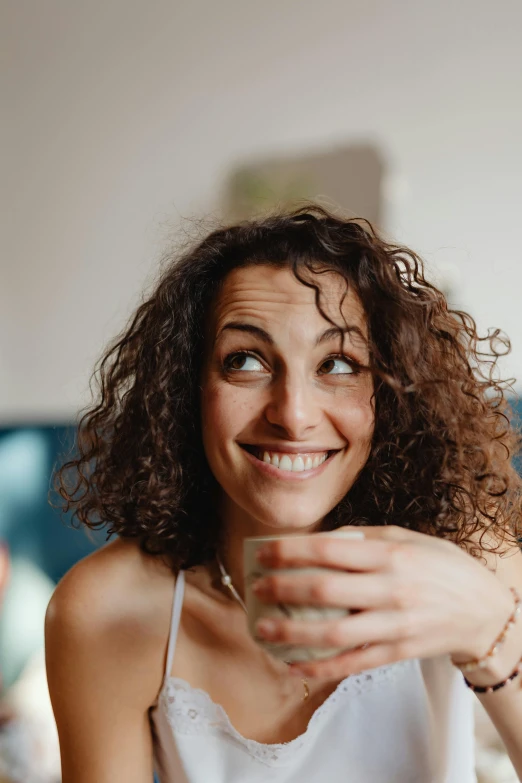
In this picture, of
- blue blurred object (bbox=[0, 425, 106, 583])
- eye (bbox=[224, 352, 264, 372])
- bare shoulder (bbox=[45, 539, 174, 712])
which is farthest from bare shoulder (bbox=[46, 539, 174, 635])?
blue blurred object (bbox=[0, 425, 106, 583])

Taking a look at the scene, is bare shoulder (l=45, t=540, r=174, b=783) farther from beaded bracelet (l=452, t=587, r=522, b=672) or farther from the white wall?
the white wall

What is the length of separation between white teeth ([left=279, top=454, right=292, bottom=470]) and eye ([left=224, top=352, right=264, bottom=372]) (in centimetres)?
12

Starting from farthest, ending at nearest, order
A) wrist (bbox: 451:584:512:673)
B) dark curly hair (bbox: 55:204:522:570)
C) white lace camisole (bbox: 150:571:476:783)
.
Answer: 1. white lace camisole (bbox: 150:571:476:783)
2. dark curly hair (bbox: 55:204:522:570)
3. wrist (bbox: 451:584:512:673)

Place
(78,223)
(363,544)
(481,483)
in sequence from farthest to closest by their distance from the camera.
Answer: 1. (78,223)
2. (481,483)
3. (363,544)

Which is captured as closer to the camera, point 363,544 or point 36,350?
point 363,544

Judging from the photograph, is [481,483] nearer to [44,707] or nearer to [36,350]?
[44,707]

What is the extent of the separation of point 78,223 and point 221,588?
68.0 inches

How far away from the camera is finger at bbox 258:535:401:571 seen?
0.55 metres

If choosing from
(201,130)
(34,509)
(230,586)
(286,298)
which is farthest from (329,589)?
(201,130)

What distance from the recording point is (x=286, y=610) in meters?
0.57

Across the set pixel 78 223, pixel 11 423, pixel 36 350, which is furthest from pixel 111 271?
pixel 11 423

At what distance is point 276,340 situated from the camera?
91cm

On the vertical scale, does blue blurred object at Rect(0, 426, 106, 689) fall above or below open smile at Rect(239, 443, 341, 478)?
below

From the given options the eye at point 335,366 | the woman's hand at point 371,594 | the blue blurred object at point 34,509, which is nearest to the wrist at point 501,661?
the woman's hand at point 371,594
